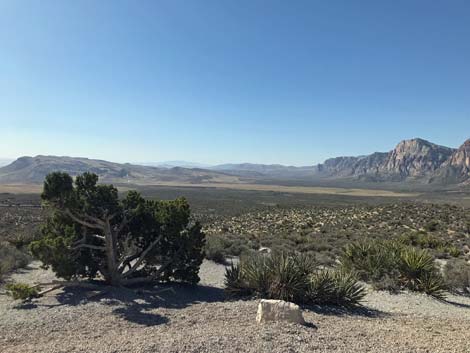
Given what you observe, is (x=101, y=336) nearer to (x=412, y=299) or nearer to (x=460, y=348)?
(x=460, y=348)

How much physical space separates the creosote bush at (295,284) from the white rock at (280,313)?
184 centimetres

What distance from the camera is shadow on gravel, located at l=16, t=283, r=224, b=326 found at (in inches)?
328

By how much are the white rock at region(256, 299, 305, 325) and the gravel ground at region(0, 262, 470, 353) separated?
231mm

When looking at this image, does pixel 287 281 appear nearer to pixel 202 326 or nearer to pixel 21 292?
pixel 202 326

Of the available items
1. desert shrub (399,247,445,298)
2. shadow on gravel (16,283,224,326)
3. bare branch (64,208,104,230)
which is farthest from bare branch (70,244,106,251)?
desert shrub (399,247,445,298)

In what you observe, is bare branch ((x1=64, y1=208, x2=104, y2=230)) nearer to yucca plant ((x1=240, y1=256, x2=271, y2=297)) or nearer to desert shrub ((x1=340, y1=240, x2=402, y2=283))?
yucca plant ((x1=240, y1=256, x2=271, y2=297))

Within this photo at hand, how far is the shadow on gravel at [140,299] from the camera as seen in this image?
833 centimetres

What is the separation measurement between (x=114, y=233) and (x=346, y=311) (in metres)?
6.88

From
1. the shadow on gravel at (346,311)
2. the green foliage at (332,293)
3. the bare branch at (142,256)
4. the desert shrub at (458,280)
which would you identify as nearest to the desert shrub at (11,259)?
the bare branch at (142,256)

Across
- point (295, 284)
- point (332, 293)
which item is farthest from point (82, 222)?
point (332, 293)

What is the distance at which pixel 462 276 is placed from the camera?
43.5 ft

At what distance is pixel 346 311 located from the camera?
344 inches

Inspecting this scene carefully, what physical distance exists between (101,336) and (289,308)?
3.53 m

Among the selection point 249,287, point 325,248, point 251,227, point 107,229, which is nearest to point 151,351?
point 249,287
